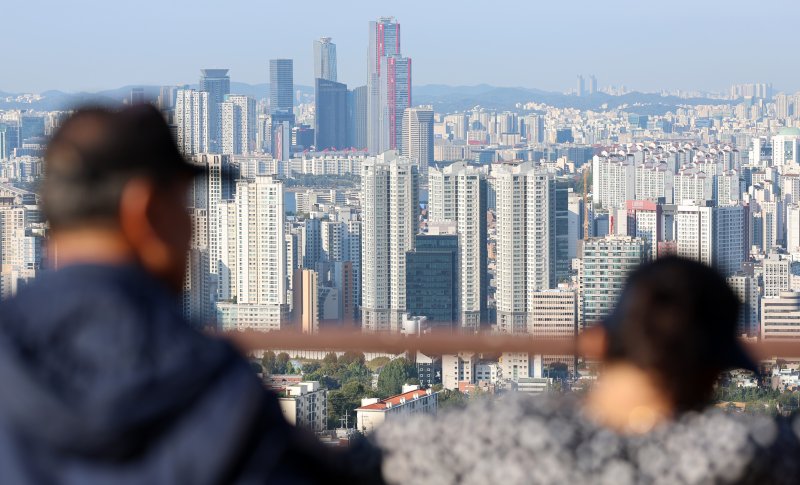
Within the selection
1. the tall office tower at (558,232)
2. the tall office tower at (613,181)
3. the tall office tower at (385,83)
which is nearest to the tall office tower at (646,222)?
the tall office tower at (558,232)

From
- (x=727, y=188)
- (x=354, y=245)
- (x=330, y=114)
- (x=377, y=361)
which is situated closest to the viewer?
(x=377, y=361)

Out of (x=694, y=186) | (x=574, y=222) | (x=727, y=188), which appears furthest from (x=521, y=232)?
(x=727, y=188)

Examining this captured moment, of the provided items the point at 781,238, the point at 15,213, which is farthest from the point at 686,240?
the point at 15,213

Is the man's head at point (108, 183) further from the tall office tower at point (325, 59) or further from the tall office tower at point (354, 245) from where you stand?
the tall office tower at point (325, 59)

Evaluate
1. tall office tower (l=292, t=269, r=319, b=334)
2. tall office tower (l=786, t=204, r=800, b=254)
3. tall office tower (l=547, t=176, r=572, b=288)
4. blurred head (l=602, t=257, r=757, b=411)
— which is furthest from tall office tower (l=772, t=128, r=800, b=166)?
blurred head (l=602, t=257, r=757, b=411)

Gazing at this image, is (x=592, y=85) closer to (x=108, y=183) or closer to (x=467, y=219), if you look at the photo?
(x=467, y=219)

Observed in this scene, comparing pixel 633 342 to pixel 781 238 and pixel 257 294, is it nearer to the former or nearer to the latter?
pixel 257 294

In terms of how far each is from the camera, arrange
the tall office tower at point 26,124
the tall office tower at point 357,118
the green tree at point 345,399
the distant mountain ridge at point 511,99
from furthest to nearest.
Result: the distant mountain ridge at point 511,99, the tall office tower at point 357,118, the tall office tower at point 26,124, the green tree at point 345,399
